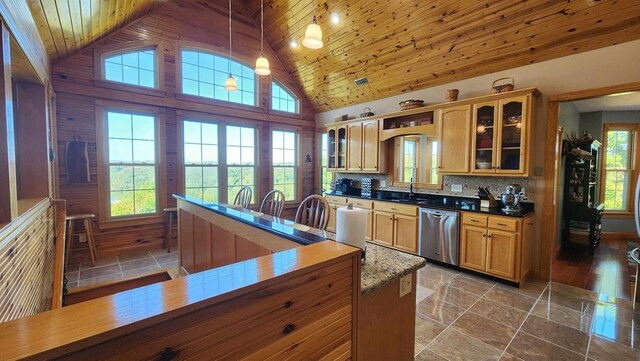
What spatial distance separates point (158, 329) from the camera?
2.20 feet

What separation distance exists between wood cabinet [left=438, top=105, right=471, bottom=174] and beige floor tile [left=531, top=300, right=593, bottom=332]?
1.76 metres

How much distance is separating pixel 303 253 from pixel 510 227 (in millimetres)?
3065

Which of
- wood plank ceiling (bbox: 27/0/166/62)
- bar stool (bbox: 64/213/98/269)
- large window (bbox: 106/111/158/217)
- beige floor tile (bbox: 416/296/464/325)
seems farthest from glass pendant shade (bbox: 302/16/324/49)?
bar stool (bbox: 64/213/98/269)

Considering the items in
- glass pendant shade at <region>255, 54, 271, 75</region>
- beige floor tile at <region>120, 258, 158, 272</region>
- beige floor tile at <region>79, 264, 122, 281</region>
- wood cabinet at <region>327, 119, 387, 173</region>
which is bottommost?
beige floor tile at <region>79, 264, 122, 281</region>

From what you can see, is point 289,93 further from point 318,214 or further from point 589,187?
point 589,187

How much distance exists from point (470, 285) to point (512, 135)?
190 cm

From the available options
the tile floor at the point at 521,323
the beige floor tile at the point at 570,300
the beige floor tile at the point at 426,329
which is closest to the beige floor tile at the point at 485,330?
the tile floor at the point at 521,323

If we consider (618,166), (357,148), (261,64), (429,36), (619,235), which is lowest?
(619,235)

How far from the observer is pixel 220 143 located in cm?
514

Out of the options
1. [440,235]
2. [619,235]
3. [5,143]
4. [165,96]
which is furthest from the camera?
[619,235]

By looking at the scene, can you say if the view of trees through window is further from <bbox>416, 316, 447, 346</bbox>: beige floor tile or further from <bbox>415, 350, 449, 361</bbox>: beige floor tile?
<bbox>415, 350, 449, 361</bbox>: beige floor tile

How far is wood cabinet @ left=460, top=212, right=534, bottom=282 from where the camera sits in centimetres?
316

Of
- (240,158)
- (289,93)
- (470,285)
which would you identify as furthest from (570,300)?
(289,93)

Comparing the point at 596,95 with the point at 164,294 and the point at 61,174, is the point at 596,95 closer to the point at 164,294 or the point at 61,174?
the point at 164,294
